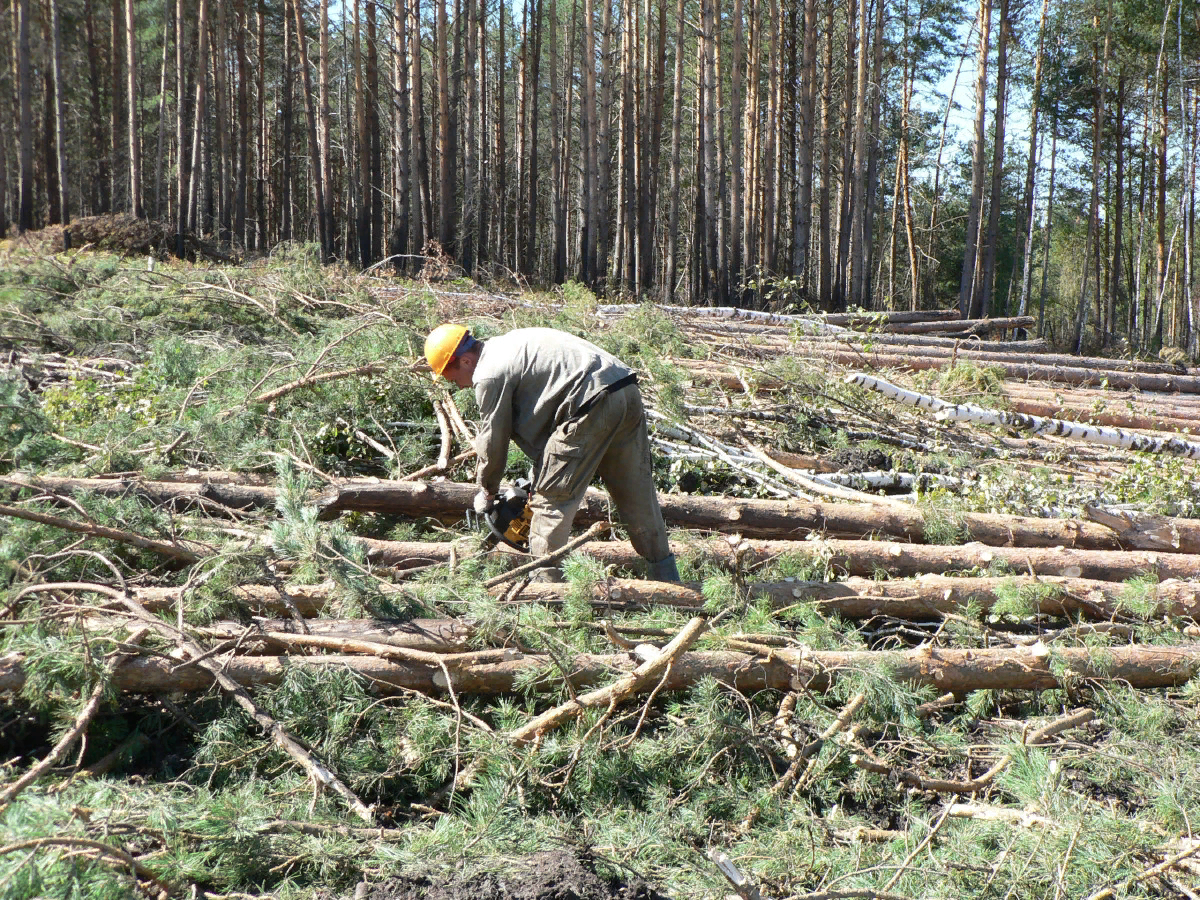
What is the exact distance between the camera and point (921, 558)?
4.88 m

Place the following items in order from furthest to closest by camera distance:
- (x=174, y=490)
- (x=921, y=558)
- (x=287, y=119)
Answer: (x=287, y=119) → (x=921, y=558) → (x=174, y=490)

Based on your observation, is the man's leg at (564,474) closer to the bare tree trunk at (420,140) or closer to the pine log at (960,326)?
the pine log at (960,326)

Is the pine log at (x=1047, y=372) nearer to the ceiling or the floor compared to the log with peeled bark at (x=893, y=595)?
nearer to the ceiling

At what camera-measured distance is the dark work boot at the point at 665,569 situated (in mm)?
4578

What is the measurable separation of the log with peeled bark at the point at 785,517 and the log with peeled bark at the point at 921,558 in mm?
310

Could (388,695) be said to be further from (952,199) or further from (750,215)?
(952,199)

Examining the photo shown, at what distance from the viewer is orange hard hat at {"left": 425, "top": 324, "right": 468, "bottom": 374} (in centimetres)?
428

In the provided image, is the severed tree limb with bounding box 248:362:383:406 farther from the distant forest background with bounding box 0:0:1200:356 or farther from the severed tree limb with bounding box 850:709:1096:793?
the distant forest background with bounding box 0:0:1200:356

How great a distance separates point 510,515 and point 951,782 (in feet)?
7.62

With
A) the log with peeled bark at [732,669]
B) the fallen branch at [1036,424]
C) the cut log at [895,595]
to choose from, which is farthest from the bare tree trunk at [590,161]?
the log with peeled bark at [732,669]

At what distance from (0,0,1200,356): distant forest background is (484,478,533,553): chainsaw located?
9419 millimetres

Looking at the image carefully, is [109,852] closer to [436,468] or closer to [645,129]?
[436,468]

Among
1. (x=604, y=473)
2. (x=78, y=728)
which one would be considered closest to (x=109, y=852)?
(x=78, y=728)

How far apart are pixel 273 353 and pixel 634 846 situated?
5.35 meters
